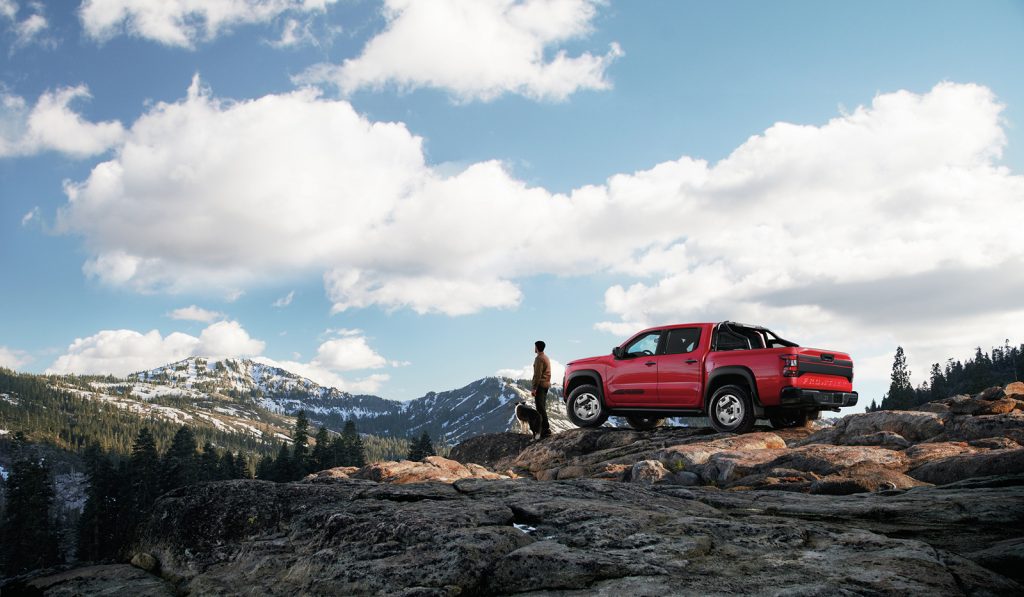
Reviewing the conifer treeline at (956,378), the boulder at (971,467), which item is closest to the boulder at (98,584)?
the boulder at (971,467)

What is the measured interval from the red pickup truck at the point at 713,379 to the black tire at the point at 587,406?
0.09 ft

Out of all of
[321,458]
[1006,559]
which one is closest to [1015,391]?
[1006,559]

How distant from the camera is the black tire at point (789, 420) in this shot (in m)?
16.4

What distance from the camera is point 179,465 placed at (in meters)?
71.9

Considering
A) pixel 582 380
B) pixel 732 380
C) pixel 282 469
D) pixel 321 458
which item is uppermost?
pixel 582 380

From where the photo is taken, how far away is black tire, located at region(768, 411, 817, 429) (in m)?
16.4

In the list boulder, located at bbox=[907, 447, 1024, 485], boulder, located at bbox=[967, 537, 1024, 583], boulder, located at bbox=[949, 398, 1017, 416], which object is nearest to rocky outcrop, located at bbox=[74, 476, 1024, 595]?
boulder, located at bbox=[967, 537, 1024, 583]

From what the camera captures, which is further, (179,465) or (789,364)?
(179,465)

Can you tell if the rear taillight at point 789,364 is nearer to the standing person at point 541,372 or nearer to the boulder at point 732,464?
the boulder at point 732,464

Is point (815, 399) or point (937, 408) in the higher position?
point (815, 399)

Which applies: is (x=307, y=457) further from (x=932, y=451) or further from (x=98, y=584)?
(x=98, y=584)

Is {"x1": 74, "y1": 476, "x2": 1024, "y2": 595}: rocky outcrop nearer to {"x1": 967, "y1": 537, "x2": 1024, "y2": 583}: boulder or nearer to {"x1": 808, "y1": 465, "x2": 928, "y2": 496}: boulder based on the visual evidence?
{"x1": 967, "y1": 537, "x2": 1024, "y2": 583}: boulder

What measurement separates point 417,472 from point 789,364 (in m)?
8.75

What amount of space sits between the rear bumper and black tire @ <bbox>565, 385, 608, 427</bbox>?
5.04 metres
